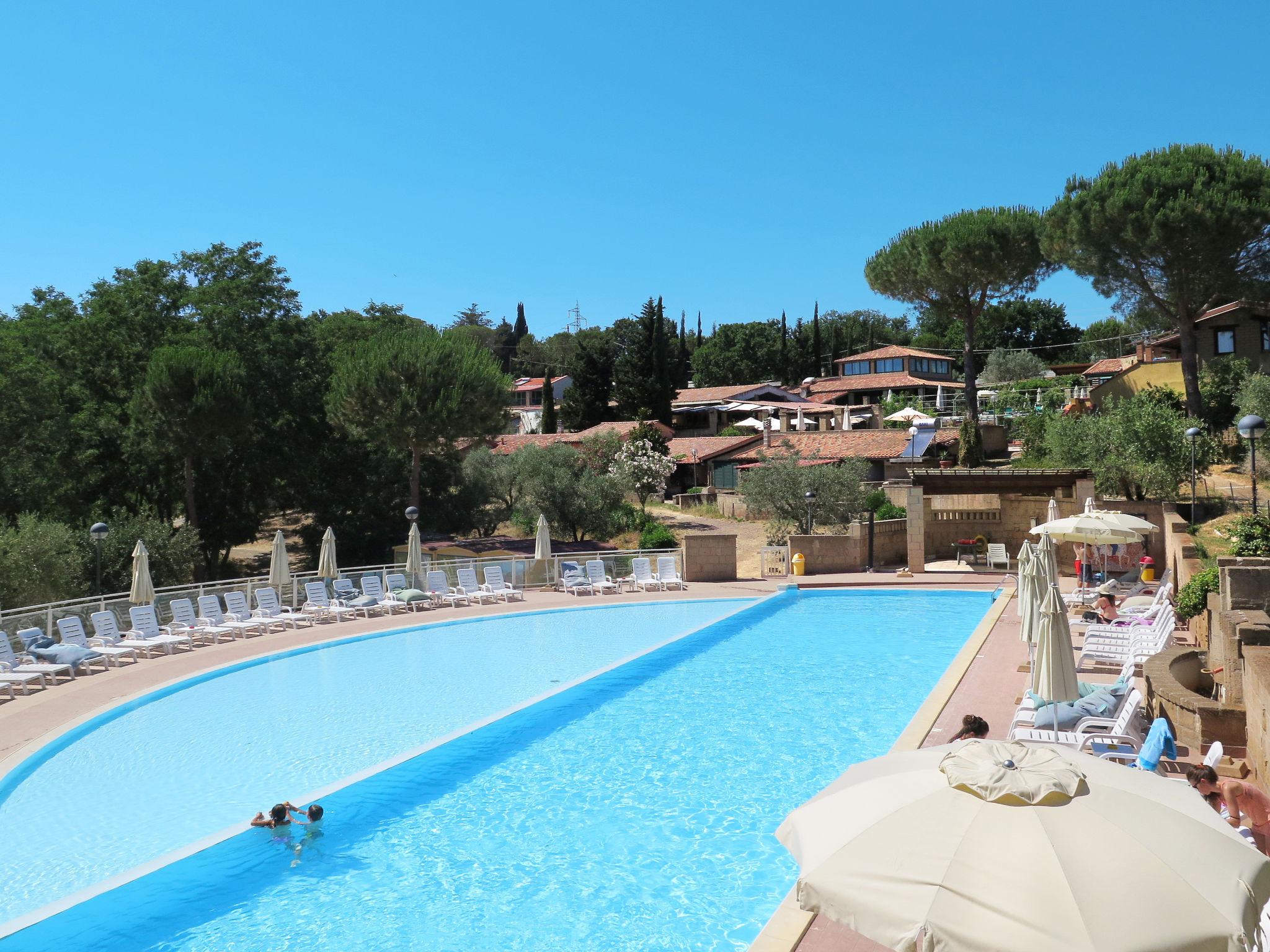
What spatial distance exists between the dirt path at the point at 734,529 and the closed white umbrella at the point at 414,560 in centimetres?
807

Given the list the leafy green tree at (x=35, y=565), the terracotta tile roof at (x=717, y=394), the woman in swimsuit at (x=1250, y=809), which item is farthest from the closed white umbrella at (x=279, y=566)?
the terracotta tile roof at (x=717, y=394)

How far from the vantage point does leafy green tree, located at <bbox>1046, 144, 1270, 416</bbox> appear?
104 feet

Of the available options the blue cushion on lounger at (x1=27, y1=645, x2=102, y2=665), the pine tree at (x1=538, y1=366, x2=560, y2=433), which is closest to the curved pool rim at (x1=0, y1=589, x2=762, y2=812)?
the blue cushion on lounger at (x1=27, y1=645, x2=102, y2=665)

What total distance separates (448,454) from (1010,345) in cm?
5741

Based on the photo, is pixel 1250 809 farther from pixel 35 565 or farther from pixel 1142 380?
pixel 1142 380

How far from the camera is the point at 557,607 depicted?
2019 centimetres

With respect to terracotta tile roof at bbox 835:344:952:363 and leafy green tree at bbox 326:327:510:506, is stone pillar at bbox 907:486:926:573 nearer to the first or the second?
leafy green tree at bbox 326:327:510:506

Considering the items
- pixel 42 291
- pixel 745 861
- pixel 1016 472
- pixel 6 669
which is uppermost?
pixel 42 291

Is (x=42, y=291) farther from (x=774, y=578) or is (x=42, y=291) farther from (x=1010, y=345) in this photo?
(x=1010, y=345)

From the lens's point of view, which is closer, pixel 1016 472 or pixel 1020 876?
pixel 1020 876

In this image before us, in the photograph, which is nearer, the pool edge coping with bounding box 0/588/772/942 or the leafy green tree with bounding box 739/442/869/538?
the pool edge coping with bounding box 0/588/772/942

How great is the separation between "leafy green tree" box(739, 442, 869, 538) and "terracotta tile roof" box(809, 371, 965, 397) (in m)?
33.4

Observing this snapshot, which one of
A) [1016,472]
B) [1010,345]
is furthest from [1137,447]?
[1010,345]

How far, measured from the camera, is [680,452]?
52000 millimetres
